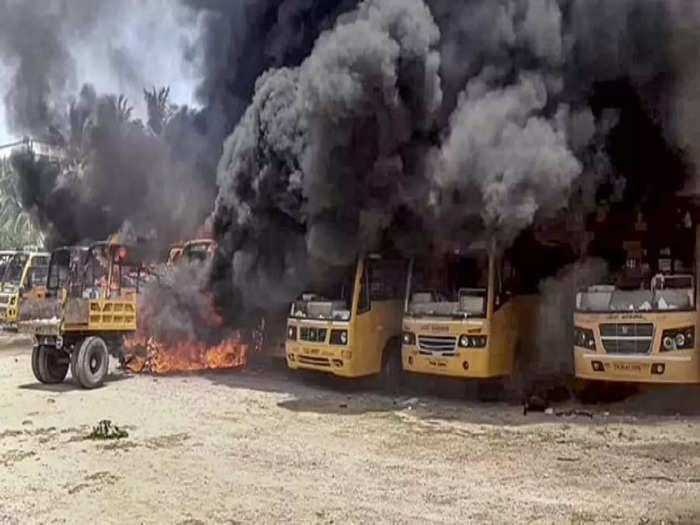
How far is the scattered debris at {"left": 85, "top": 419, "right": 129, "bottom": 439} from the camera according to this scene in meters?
9.66

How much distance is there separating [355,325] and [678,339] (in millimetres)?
4634

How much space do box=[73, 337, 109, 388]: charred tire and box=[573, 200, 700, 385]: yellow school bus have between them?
25.8 ft

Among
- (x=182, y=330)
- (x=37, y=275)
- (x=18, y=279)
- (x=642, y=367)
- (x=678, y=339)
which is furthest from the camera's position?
(x=18, y=279)

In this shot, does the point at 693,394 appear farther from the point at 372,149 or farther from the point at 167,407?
the point at 167,407

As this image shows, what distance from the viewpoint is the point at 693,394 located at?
11977 mm

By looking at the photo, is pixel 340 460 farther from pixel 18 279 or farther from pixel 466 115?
pixel 18 279

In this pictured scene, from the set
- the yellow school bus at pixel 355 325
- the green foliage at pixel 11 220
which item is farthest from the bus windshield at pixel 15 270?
the green foliage at pixel 11 220

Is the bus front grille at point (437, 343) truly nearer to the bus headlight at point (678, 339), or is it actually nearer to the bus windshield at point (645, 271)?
the bus windshield at point (645, 271)

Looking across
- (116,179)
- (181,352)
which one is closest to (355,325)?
(181,352)

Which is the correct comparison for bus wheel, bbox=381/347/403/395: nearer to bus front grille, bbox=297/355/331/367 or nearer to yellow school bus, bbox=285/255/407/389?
yellow school bus, bbox=285/255/407/389

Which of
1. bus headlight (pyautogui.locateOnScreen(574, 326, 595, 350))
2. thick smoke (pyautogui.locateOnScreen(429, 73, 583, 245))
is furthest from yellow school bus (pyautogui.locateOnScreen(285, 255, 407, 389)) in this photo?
bus headlight (pyautogui.locateOnScreen(574, 326, 595, 350))

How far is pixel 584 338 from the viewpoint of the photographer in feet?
35.9

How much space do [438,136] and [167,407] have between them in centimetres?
615

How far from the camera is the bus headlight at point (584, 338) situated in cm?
1084
